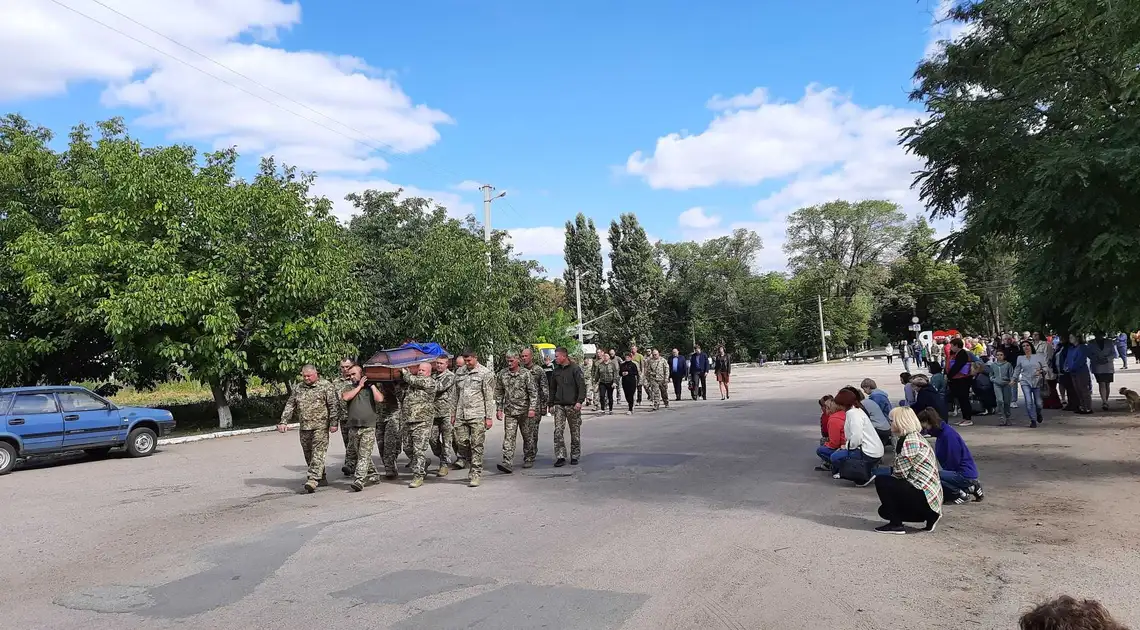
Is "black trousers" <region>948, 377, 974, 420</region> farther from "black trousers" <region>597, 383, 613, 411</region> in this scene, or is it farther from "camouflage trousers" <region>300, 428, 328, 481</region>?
"camouflage trousers" <region>300, 428, 328, 481</region>

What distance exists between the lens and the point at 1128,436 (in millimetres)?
12906

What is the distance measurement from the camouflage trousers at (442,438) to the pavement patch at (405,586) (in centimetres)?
516

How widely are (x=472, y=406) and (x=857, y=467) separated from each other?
541 centimetres

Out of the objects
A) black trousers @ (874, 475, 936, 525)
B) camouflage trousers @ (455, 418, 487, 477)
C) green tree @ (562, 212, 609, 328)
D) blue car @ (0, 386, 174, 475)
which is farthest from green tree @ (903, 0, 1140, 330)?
green tree @ (562, 212, 609, 328)

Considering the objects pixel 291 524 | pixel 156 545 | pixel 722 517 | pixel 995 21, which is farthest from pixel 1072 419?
pixel 156 545

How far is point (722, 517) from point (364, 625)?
423cm

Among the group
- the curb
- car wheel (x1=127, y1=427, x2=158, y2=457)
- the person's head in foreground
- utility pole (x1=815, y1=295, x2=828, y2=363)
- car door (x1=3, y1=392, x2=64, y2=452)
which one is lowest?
the curb

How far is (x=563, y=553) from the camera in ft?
22.4

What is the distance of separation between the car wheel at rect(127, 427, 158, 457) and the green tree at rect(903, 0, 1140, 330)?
16.7 m

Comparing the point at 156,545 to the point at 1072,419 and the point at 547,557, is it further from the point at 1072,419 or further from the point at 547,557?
the point at 1072,419

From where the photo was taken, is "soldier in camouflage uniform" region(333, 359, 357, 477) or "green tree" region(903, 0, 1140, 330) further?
"soldier in camouflage uniform" region(333, 359, 357, 477)

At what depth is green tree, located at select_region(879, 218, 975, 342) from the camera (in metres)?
73.9

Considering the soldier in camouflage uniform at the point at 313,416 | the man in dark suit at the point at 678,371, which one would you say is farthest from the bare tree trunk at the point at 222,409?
the man in dark suit at the point at 678,371

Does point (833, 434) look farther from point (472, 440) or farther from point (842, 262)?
point (842, 262)
